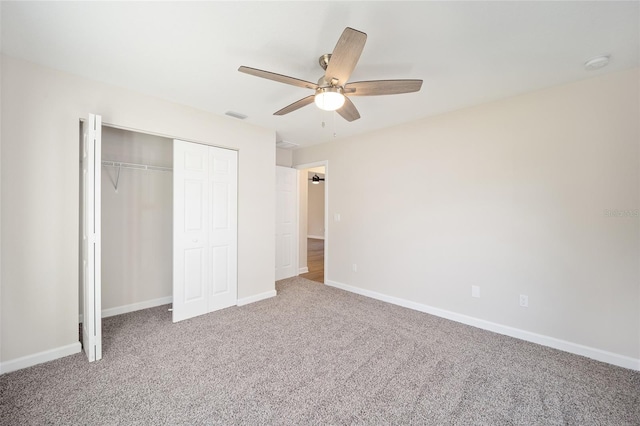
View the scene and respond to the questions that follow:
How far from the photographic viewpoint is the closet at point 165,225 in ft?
10.6

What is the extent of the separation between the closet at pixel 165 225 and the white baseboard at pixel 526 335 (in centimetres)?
237

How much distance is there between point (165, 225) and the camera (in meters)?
3.74

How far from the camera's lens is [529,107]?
2.73 meters

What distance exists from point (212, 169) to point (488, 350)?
362cm

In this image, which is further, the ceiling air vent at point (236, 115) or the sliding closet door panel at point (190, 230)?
the ceiling air vent at point (236, 115)

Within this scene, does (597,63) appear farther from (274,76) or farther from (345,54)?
(274,76)

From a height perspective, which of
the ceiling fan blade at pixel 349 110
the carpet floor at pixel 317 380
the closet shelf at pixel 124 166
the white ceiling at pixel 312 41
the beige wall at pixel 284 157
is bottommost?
the carpet floor at pixel 317 380

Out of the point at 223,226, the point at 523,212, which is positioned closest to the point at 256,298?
the point at 223,226

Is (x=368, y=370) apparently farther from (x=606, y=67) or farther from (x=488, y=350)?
(x=606, y=67)

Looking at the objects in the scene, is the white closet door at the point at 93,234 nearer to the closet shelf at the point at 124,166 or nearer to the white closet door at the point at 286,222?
the closet shelf at the point at 124,166

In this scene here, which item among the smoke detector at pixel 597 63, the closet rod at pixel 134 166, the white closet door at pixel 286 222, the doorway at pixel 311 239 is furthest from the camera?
the white closet door at pixel 286 222

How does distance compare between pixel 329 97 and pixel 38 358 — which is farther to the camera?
pixel 38 358

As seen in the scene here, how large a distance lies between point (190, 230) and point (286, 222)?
2145 mm

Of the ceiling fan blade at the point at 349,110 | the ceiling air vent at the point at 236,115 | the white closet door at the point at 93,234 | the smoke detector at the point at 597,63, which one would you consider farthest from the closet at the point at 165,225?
the smoke detector at the point at 597,63
